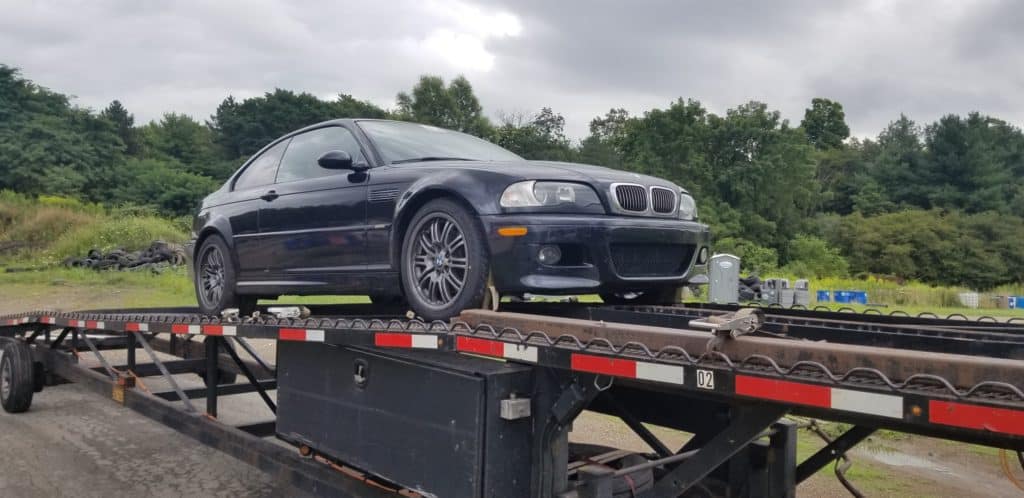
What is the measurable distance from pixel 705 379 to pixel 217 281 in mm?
4313

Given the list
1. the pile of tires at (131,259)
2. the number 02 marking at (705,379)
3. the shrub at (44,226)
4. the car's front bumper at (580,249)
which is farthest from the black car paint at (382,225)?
the shrub at (44,226)

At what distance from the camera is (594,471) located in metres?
2.94

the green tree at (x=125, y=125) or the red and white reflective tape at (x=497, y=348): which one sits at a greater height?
the green tree at (x=125, y=125)

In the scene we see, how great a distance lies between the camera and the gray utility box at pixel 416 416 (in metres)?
2.80

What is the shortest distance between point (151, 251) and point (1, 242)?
8868 mm

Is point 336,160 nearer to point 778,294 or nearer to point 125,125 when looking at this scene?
point 778,294

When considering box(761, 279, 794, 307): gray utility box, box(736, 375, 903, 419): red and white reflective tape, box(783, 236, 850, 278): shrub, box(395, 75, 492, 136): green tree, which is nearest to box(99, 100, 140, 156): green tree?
box(395, 75, 492, 136): green tree

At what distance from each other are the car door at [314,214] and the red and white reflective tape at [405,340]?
999 mm

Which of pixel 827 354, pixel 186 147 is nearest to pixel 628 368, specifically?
pixel 827 354

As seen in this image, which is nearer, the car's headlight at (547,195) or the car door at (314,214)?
the car's headlight at (547,195)

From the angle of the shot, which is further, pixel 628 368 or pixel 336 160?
pixel 336 160

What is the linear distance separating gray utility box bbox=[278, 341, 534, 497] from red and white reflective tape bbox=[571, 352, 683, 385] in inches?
13.1

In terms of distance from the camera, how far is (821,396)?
6.52 ft

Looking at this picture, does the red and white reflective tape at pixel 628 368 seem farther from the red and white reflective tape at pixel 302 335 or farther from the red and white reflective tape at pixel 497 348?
the red and white reflective tape at pixel 302 335
